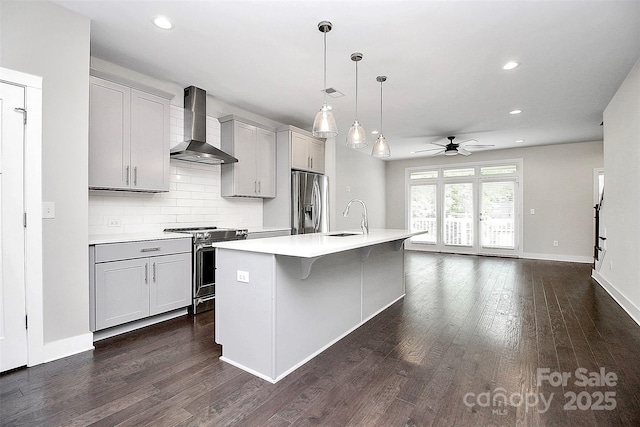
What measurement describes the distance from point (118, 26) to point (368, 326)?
340 cm

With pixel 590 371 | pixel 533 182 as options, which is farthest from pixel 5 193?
pixel 533 182

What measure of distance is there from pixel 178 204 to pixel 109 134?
1142 millimetres

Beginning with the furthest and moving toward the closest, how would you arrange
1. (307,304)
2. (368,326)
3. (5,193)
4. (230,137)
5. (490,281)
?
(490,281) < (230,137) < (368,326) < (307,304) < (5,193)

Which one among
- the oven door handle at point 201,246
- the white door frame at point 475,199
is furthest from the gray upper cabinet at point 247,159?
the white door frame at point 475,199

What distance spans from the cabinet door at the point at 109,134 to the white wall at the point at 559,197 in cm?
758

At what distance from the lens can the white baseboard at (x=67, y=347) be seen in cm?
231

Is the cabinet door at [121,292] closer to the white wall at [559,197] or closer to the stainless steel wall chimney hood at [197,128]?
the stainless steel wall chimney hood at [197,128]

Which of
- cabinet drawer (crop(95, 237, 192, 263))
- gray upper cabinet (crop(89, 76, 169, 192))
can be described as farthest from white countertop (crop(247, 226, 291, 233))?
gray upper cabinet (crop(89, 76, 169, 192))

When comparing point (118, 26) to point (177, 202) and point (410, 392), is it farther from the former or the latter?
point (410, 392)

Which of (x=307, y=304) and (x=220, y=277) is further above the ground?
(x=220, y=277)

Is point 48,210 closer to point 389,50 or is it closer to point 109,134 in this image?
point 109,134

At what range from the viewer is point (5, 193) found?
2131mm

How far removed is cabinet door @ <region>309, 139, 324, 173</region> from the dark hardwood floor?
9.47 feet

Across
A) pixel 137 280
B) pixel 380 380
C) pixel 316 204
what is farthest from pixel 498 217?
pixel 137 280
